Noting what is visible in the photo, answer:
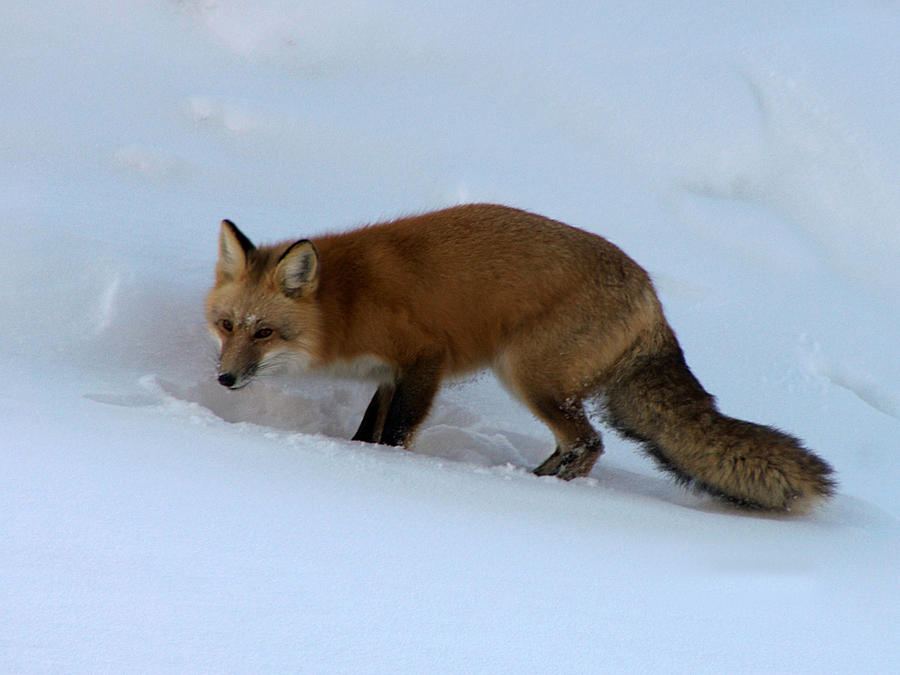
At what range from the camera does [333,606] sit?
1.74 meters

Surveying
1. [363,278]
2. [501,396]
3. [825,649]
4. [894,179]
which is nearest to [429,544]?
[825,649]

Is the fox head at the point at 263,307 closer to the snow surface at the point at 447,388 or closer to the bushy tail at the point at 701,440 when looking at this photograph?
the snow surface at the point at 447,388

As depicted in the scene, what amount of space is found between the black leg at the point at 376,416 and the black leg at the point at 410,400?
0.20 m

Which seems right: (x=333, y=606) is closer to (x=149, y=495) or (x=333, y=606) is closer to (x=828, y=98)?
(x=149, y=495)

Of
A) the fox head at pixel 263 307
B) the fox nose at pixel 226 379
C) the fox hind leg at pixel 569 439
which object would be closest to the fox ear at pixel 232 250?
the fox head at pixel 263 307

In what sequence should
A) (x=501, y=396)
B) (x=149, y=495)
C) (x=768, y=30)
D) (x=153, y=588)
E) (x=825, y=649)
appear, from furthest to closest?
(x=768, y=30) < (x=501, y=396) < (x=149, y=495) < (x=825, y=649) < (x=153, y=588)

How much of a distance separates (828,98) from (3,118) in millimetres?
5678

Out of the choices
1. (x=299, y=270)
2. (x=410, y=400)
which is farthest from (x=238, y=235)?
(x=410, y=400)

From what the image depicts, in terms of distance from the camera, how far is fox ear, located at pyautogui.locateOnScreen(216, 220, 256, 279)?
3.59m

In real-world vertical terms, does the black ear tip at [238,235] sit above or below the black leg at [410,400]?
above

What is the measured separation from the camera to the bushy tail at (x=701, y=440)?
10.9 ft

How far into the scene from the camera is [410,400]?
3.68m

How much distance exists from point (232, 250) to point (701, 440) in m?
2.09

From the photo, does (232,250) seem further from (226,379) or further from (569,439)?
(569,439)
